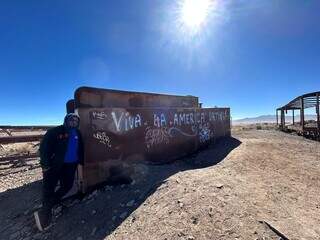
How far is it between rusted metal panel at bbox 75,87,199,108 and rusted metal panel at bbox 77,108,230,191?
2.31 feet

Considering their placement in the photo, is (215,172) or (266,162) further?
(266,162)

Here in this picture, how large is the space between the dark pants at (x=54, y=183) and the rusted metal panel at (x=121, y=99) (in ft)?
5.69

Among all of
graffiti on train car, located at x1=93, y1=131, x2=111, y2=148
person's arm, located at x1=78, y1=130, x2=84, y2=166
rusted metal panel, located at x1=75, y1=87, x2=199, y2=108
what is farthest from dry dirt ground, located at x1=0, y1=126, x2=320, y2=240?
rusted metal panel, located at x1=75, y1=87, x2=199, y2=108

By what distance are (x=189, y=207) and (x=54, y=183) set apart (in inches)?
105

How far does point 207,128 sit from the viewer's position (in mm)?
12438

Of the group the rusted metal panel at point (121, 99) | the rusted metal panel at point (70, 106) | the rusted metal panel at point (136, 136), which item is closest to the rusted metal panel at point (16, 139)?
the rusted metal panel at point (70, 106)

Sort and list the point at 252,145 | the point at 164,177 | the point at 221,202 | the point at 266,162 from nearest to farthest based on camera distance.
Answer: the point at 221,202
the point at 164,177
the point at 266,162
the point at 252,145

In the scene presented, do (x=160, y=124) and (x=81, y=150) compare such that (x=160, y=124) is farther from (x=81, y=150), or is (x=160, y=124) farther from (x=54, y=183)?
(x=54, y=183)

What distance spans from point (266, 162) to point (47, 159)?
6.08m

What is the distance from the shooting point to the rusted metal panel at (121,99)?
7.71 metres

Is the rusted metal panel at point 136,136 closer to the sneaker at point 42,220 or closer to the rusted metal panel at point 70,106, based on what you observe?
the sneaker at point 42,220

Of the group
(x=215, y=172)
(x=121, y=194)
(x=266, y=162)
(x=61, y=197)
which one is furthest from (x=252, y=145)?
(x=61, y=197)

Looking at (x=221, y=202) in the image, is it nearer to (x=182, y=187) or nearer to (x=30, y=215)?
(x=182, y=187)

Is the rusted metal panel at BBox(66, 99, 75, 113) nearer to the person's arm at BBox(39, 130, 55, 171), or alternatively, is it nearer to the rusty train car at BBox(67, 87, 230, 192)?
the rusty train car at BBox(67, 87, 230, 192)
